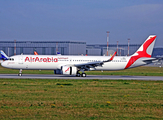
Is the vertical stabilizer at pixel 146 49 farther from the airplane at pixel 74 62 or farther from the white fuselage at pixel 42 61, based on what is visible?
the white fuselage at pixel 42 61

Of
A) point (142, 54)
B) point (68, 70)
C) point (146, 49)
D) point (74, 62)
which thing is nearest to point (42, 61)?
point (68, 70)

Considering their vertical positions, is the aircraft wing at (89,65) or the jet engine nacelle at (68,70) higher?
the aircraft wing at (89,65)

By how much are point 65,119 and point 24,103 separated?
198 inches

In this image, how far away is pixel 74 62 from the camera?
4612 cm

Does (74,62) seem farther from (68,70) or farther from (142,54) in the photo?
(142,54)

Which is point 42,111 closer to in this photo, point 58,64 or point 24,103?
point 24,103

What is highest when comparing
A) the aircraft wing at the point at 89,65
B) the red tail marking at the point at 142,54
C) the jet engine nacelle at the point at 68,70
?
the red tail marking at the point at 142,54

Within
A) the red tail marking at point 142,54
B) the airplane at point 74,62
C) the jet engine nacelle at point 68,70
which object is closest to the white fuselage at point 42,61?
the airplane at point 74,62

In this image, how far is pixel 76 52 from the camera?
13262 cm

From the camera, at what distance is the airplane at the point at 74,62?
4391 cm

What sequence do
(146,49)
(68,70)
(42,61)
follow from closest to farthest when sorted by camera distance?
(68,70) < (42,61) < (146,49)

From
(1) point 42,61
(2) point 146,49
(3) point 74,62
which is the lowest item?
(3) point 74,62

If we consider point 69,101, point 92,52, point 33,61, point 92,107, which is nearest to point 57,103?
point 69,101

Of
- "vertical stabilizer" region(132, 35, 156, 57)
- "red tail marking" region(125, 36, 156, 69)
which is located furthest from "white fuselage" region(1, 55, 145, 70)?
"vertical stabilizer" region(132, 35, 156, 57)
